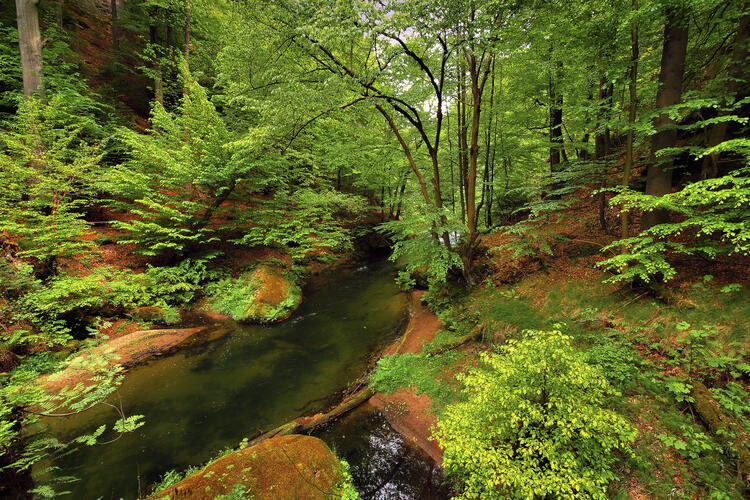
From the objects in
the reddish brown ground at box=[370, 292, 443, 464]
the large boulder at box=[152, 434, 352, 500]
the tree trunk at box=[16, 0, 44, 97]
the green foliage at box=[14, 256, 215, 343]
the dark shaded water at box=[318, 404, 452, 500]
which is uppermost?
the tree trunk at box=[16, 0, 44, 97]

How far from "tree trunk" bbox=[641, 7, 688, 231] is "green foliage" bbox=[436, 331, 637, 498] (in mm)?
4141

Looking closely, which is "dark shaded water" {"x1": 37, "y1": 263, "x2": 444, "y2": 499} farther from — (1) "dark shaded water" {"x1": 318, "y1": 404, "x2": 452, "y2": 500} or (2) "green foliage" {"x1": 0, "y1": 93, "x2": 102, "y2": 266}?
(2) "green foliage" {"x1": 0, "y1": 93, "x2": 102, "y2": 266}

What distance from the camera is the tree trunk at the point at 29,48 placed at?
31.3 feet

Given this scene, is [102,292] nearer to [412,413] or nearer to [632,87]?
[412,413]

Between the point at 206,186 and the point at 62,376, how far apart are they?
7782mm

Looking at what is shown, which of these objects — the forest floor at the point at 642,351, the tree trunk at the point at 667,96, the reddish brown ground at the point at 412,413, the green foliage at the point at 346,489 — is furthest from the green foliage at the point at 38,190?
the tree trunk at the point at 667,96

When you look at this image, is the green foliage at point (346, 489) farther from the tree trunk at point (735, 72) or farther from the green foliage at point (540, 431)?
the tree trunk at point (735, 72)

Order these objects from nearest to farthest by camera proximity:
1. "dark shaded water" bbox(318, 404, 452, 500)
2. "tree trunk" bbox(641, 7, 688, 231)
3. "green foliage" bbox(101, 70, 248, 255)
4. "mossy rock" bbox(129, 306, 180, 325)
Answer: "dark shaded water" bbox(318, 404, 452, 500) → "tree trunk" bbox(641, 7, 688, 231) → "mossy rock" bbox(129, 306, 180, 325) → "green foliage" bbox(101, 70, 248, 255)

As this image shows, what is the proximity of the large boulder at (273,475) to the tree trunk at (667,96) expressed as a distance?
7.27 m

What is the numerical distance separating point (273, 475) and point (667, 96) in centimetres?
898

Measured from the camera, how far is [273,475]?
3.46m

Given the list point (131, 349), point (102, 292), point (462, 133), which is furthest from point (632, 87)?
point (102, 292)

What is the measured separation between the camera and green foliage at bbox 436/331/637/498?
273 centimetres

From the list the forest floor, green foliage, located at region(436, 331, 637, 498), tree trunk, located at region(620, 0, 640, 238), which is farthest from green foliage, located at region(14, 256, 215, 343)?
tree trunk, located at region(620, 0, 640, 238)
